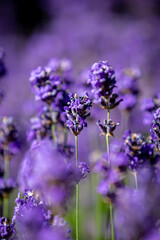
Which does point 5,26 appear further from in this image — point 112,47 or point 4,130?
point 4,130

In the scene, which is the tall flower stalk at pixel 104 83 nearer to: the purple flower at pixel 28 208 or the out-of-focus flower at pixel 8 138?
the purple flower at pixel 28 208

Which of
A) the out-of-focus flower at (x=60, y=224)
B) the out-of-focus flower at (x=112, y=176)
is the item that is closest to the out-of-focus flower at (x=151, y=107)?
the out-of-focus flower at (x=112, y=176)

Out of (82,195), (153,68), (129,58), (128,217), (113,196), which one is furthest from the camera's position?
(129,58)

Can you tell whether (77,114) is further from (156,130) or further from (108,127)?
(156,130)

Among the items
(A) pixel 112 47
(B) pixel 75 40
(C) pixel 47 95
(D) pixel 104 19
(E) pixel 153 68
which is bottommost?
(C) pixel 47 95

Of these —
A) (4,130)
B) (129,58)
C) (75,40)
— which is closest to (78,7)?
(75,40)

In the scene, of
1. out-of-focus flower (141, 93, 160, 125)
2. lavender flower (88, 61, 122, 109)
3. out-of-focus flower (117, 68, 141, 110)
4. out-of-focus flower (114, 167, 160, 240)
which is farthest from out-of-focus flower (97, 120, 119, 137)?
out-of-focus flower (117, 68, 141, 110)

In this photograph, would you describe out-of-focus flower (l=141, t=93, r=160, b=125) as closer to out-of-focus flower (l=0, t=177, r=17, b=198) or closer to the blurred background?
out-of-focus flower (l=0, t=177, r=17, b=198)
